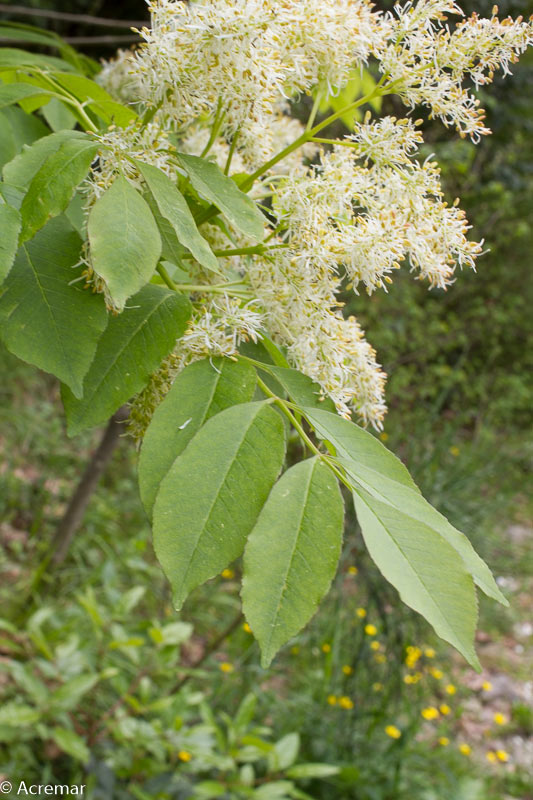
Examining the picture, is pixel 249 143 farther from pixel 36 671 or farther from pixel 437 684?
pixel 437 684

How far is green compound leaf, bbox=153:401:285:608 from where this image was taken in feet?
1.56

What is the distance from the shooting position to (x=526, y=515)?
16.3ft

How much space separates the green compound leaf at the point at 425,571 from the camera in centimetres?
44

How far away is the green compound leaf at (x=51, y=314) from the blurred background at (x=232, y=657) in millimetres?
890

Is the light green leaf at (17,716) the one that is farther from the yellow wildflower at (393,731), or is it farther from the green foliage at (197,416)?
the green foliage at (197,416)

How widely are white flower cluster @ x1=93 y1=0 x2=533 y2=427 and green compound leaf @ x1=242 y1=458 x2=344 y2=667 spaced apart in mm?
166

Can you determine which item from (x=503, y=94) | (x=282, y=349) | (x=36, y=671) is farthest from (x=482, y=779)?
(x=503, y=94)

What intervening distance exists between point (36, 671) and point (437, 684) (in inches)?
61.9

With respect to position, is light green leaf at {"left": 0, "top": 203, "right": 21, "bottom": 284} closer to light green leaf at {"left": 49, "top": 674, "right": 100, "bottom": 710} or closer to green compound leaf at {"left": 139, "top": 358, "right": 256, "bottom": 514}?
green compound leaf at {"left": 139, "top": 358, "right": 256, "bottom": 514}

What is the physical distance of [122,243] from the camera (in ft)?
1.62

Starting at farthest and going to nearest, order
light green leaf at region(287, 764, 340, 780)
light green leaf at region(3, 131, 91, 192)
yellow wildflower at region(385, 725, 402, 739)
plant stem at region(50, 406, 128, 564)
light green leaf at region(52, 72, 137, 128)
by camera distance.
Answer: yellow wildflower at region(385, 725, 402, 739), light green leaf at region(287, 764, 340, 780), plant stem at region(50, 406, 128, 564), light green leaf at region(52, 72, 137, 128), light green leaf at region(3, 131, 91, 192)

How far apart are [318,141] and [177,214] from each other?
0.16 m

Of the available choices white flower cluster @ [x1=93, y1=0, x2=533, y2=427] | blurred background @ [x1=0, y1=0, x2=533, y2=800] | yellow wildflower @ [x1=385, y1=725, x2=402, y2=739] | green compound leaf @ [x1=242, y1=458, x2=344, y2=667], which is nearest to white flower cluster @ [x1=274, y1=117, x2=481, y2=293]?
white flower cluster @ [x1=93, y1=0, x2=533, y2=427]

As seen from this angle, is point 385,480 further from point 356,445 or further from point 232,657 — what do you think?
point 232,657
